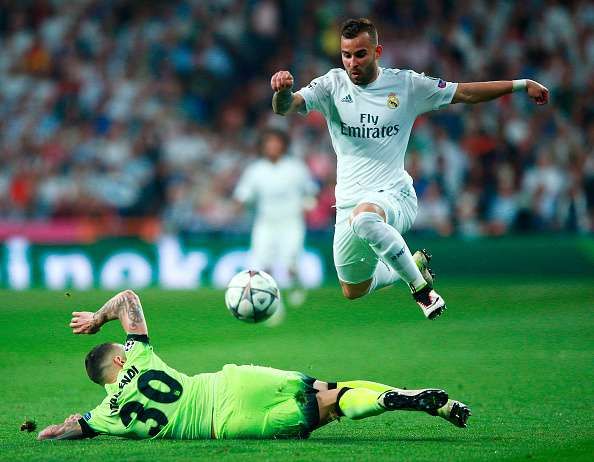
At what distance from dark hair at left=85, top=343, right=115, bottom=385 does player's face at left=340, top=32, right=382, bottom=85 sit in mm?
2758

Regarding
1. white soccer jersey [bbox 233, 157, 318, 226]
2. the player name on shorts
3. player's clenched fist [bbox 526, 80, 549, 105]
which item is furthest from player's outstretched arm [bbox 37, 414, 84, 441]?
white soccer jersey [bbox 233, 157, 318, 226]

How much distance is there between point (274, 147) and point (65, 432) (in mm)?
8689

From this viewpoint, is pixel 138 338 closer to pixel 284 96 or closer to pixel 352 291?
pixel 284 96

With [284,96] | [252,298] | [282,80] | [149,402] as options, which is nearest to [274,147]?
[284,96]

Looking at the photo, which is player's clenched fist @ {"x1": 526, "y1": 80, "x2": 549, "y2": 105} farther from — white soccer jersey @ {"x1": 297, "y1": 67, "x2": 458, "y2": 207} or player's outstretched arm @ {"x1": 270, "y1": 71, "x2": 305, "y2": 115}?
player's outstretched arm @ {"x1": 270, "y1": 71, "x2": 305, "y2": 115}

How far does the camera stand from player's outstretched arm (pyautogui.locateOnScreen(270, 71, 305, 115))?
7.81 metres

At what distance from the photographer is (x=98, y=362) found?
277 inches

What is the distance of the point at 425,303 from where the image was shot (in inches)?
323

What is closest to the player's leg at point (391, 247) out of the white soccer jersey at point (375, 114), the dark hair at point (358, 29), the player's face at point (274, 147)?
the white soccer jersey at point (375, 114)

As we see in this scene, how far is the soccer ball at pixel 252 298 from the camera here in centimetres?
780

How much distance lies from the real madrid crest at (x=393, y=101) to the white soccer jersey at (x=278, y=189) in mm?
7071

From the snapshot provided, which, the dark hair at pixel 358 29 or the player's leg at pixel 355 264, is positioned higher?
the dark hair at pixel 358 29

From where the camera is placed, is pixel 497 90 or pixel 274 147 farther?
pixel 274 147

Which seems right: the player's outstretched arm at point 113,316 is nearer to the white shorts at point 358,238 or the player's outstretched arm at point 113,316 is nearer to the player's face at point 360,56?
the white shorts at point 358,238
